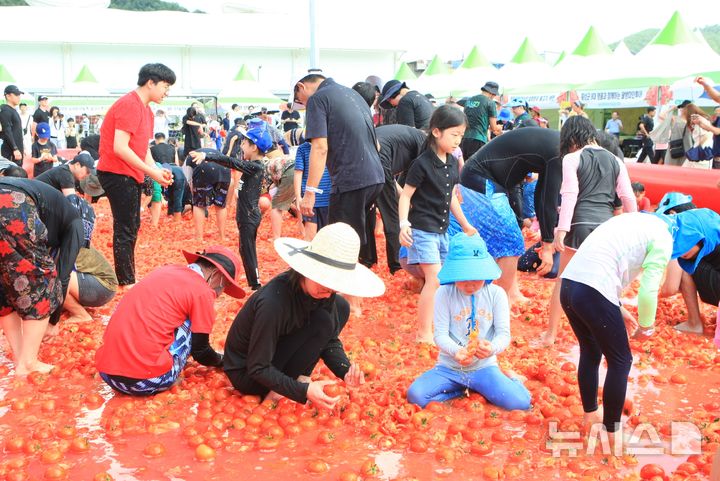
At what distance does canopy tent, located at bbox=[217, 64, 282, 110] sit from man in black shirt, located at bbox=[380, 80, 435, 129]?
2464 centimetres

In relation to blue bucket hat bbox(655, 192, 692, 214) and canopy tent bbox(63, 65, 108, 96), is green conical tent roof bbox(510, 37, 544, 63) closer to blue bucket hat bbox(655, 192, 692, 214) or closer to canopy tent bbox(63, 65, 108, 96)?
canopy tent bbox(63, 65, 108, 96)

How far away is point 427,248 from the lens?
5.63 meters

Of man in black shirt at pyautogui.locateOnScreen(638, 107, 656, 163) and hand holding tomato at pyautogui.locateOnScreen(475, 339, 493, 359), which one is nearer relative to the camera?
hand holding tomato at pyautogui.locateOnScreen(475, 339, 493, 359)

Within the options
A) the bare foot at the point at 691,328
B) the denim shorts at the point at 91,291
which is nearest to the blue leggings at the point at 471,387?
the bare foot at the point at 691,328

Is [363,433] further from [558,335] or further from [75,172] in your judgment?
[75,172]

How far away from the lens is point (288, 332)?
13.6ft

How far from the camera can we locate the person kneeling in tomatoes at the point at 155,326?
14.0ft

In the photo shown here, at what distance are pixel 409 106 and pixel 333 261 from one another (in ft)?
18.3

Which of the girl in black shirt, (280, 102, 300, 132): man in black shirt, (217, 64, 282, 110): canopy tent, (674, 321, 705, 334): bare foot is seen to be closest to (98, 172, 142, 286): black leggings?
the girl in black shirt

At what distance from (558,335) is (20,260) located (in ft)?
13.8

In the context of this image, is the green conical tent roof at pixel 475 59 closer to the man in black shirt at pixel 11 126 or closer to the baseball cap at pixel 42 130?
the baseball cap at pixel 42 130

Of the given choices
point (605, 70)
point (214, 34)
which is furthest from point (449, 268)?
point (214, 34)

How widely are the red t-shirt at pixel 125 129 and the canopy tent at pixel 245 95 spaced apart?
26.5 meters

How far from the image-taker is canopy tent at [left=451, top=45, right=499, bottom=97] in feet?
91.3
